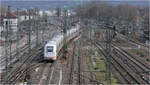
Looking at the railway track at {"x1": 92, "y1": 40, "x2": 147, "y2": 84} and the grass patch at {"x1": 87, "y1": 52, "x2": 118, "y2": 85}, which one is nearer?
the railway track at {"x1": 92, "y1": 40, "x2": 147, "y2": 84}

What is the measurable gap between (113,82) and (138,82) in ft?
2.91

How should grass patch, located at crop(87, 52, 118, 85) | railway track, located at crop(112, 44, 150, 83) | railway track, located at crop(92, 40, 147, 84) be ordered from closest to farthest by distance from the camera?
railway track, located at crop(92, 40, 147, 84)
grass patch, located at crop(87, 52, 118, 85)
railway track, located at crop(112, 44, 150, 83)

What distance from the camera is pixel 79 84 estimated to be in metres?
8.94

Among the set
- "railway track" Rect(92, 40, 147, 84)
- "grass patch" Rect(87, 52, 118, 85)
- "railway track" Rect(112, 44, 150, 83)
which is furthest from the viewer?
"railway track" Rect(112, 44, 150, 83)

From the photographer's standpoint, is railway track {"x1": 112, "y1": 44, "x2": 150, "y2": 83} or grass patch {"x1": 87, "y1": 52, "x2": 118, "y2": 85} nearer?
grass patch {"x1": 87, "y1": 52, "x2": 118, "y2": 85}

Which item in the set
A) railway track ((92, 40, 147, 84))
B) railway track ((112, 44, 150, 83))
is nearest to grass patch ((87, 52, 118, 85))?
railway track ((92, 40, 147, 84))

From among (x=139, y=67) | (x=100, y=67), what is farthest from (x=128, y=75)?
(x=100, y=67)

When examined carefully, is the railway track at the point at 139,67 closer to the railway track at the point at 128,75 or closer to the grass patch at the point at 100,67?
the railway track at the point at 128,75

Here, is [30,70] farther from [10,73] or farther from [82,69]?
[82,69]

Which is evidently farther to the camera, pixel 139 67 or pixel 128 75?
pixel 139 67

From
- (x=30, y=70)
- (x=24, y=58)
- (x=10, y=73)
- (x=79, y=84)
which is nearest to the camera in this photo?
(x=79, y=84)

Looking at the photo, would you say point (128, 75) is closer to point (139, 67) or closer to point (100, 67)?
point (139, 67)

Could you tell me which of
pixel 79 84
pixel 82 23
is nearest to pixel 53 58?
pixel 79 84

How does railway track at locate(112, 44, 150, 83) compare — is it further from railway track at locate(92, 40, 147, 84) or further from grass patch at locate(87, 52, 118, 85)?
grass patch at locate(87, 52, 118, 85)
